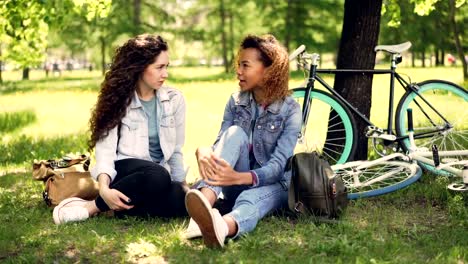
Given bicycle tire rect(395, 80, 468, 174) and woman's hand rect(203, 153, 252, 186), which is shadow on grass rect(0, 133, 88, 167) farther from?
bicycle tire rect(395, 80, 468, 174)

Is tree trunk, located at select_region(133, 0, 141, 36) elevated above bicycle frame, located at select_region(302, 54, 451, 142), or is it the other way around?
tree trunk, located at select_region(133, 0, 141, 36)

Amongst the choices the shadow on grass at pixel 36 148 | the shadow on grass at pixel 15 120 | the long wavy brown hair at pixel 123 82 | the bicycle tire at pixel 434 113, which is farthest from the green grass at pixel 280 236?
the shadow on grass at pixel 15 120

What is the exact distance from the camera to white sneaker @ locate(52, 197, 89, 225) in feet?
16.4

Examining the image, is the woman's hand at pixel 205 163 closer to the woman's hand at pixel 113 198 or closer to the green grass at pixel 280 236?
the green grass at pixel 280 236

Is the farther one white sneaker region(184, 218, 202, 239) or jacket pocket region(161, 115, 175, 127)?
jacket pocket region(161, 115, 175, 127)

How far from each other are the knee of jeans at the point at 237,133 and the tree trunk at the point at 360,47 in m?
2.24

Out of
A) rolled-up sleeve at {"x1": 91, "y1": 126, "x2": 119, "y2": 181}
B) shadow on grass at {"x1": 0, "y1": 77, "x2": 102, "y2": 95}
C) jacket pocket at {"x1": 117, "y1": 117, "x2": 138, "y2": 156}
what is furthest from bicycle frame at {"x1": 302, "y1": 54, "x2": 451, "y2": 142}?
shadow on grass at {"x1": 0, "y1": 77, "x2": 102, "y2": 95}

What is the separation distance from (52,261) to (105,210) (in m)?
1.01

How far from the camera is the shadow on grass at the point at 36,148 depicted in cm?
861

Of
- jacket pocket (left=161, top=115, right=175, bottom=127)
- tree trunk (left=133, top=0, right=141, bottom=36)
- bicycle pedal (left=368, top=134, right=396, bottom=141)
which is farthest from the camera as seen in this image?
tree trunk (left=133, top=0, right=141, bottom=36)

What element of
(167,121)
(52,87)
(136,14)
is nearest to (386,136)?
(167,121)

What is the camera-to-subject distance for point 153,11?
103 ft

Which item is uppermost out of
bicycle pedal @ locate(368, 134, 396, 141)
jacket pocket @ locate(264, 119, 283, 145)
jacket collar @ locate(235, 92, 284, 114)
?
jacket collar @ locate(235, 92, 284, 114)

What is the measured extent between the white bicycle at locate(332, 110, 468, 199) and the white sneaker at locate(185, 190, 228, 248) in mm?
1727
